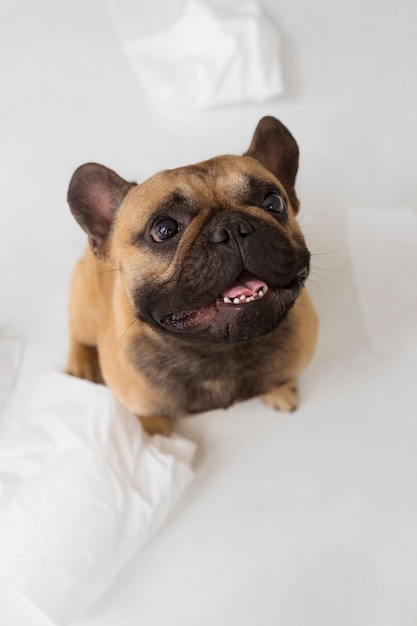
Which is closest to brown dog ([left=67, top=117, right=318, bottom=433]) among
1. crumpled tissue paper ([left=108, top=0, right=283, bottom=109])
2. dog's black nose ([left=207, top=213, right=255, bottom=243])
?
dog's black nose ([left=207, top=213, right=255, bottom=243])

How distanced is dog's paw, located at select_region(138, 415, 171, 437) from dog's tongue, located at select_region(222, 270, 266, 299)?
1163mm

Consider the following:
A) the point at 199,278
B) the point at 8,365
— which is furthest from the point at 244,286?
the point at 8,365

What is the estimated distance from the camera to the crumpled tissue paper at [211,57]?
3.35 meters

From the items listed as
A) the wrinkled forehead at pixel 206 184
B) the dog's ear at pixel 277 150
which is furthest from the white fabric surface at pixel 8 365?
the dog's ear at pixel 277 150

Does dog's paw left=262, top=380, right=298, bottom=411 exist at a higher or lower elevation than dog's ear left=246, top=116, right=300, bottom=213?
lower

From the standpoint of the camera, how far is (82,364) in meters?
2.98

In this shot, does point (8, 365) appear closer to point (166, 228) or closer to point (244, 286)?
point (166, 228)

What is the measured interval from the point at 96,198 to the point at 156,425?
1.15m

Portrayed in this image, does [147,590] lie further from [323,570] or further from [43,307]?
[43,307]

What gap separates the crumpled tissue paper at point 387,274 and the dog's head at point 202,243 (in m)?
1.08

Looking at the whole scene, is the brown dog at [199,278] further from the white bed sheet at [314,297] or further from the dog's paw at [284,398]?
the white bed sheet at [314,297]

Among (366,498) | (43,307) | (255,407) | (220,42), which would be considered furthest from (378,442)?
(220,42)

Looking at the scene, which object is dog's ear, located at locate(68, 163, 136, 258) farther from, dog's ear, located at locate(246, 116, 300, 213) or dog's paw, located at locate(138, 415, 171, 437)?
dog's paw, located at locate(138, 415, 171, 437)

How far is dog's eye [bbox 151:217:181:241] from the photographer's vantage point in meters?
1.89
